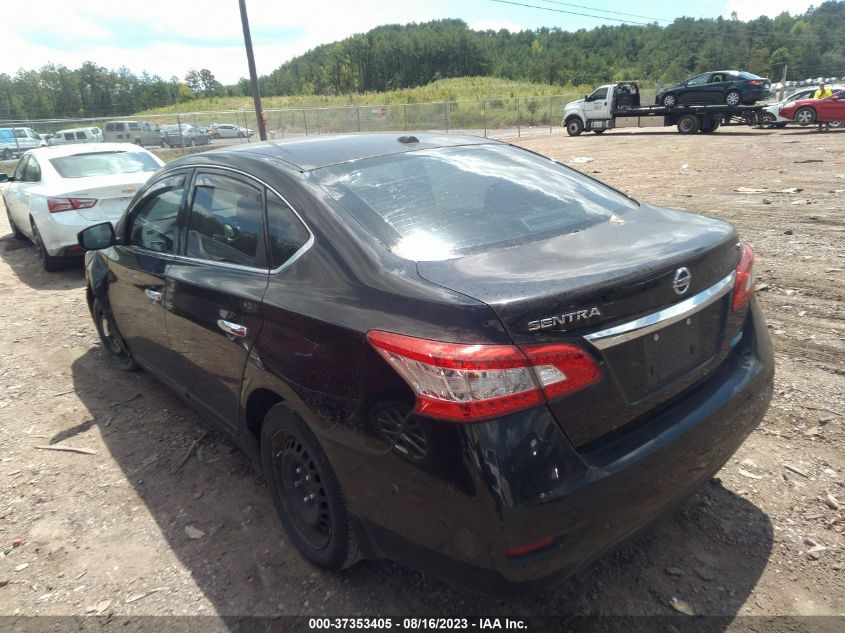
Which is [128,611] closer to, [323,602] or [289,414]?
[323,602]

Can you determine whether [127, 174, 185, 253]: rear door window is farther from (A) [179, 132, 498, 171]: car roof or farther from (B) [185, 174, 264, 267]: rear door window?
(A) [179, 132, 498, 171]: car roof

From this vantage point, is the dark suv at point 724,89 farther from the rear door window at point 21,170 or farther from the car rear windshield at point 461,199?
the car rear windshield at point 461,199

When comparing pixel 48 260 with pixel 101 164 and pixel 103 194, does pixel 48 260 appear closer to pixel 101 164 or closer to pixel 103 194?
pixel 103 194

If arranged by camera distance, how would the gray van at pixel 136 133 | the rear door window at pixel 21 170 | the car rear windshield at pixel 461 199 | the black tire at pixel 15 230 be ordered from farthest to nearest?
the gray van at pixel 136 133 < the black tire at pixel 15 230 < the rear door window at pixel 21 170 < the car rear windshield at pixel 461 199

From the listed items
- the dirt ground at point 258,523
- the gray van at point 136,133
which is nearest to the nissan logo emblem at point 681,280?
the dirt ground at point 258,523

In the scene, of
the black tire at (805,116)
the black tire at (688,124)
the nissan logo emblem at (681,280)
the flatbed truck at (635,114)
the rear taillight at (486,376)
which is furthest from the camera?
the black tire at (688,124)

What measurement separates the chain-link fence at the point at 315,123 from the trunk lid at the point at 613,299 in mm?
23960

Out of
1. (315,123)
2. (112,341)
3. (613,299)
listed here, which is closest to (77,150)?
(112,341)

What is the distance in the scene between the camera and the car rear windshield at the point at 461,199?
7.63 feet

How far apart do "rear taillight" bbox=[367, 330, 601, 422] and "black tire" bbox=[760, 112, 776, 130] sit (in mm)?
27617

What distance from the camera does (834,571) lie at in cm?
238

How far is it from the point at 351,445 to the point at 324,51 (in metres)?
151

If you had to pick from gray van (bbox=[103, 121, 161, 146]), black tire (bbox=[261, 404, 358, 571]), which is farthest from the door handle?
gray van (bbox=[103, 121, 161, 146])

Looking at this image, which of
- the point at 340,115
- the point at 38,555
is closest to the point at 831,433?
the point at 38,555
